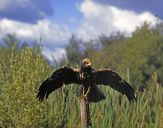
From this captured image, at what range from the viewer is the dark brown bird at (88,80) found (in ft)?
19.6

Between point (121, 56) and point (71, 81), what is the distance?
49.5 metres

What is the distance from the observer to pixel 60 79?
6523 millimetres

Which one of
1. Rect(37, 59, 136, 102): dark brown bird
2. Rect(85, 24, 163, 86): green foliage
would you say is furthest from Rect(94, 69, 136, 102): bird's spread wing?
Rect(85, 24, 163, 86): green foliage

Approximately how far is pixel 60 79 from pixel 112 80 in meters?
Answer: 0.61

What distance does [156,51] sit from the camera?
170 feet

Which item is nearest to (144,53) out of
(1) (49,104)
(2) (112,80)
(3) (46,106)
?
(1) (49,104)

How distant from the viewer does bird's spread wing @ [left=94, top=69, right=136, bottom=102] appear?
6.21m

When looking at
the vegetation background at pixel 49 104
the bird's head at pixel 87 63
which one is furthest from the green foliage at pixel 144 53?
Answer: the bird's head at pixel 87 63

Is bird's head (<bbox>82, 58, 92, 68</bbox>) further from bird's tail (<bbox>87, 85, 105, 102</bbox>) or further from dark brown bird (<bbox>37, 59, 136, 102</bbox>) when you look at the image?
bird's tail (<bbox>87, 85, 105, 102</bbox>)

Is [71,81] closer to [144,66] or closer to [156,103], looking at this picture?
[156,103]

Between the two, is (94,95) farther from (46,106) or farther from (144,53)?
(144,53)

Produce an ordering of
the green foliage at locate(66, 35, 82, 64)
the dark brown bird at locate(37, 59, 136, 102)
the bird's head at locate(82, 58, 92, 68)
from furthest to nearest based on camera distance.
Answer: the green foliage at locate(66, 35, 82, 64) < the dark brown bird at locate(37, 59, 136, 102) < the bird's head at locate(82, 58, 92, 68)

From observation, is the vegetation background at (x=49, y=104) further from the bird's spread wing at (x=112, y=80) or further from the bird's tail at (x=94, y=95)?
the bird's tail at (x=94, y=95)

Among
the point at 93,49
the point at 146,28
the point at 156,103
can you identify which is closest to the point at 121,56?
the point at 146,28
